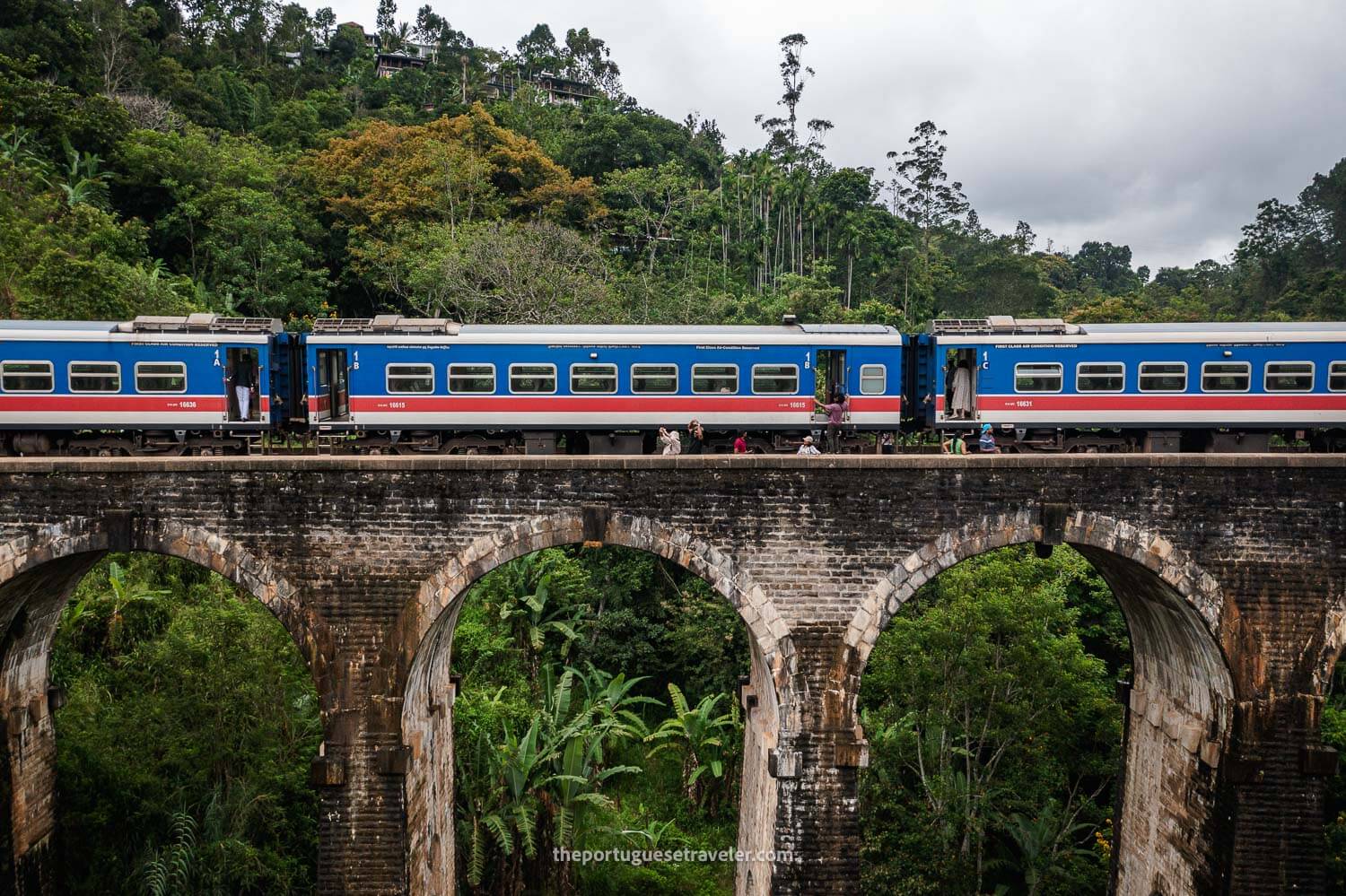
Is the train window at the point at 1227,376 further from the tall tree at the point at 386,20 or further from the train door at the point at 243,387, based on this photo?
the tall tree at the point at 386,20

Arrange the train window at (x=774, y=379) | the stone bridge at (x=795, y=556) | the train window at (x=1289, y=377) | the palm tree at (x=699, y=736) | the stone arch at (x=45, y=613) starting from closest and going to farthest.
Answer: the stone arch at (x=45, y=613) → the stone bridge at (x=795, y=556) → the train window at (x=1289, y=377) → the train window at (x=774, y=379) → the palm tree at (x=699, y=736)

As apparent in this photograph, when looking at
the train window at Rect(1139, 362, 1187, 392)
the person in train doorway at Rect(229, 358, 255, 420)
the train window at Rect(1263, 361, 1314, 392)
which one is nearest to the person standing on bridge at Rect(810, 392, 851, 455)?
the train window at Rect(1139, 362, 1187, 392)

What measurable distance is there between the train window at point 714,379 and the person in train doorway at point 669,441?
0.84m

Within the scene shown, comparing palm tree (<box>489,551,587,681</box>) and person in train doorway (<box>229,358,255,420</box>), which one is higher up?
person in train doorway (<box>229,358,255,420</box>)

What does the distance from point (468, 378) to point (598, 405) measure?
2200 mm

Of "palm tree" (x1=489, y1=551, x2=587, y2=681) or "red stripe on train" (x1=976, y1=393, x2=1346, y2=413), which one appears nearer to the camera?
"red stripe on train" (x1=976, y1=393, x2=1346, y2=413)

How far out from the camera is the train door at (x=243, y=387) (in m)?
15.8

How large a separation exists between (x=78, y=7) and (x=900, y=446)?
4185 cm

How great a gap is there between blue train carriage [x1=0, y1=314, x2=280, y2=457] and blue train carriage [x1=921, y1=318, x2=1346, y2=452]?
11.8 m

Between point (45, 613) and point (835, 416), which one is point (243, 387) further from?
point (835, 416)

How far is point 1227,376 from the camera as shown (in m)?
15.7

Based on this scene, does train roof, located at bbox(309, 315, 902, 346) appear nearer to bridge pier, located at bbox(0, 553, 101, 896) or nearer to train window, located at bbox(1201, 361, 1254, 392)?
train window, located at bbox(1201, 361, 1254, 392)

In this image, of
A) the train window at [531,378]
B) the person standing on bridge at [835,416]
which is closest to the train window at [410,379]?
the train window at [531,378]

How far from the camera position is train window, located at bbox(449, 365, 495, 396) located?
1584 centimetres
